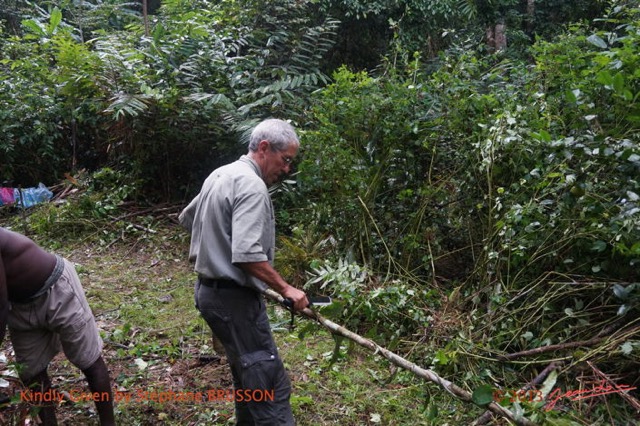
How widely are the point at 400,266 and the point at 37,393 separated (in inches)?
116

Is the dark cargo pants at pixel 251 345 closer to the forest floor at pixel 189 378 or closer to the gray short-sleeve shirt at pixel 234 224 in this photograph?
the gray short-sleeve shirt at pixel 234 224

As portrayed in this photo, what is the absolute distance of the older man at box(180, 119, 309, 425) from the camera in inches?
97.9

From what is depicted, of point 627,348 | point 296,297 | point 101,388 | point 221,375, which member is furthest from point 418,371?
point 221,375

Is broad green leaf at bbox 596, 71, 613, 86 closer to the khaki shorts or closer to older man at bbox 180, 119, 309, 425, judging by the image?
older man at bbox 180, 119, 309, 425

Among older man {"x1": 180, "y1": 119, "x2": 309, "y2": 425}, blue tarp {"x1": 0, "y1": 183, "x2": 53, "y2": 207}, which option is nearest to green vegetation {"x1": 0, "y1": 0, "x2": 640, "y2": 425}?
blue tarp {"x1": 0, "y1": 183, "x2": 53, "y2": 207}

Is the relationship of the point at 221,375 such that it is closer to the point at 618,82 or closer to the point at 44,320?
the point at 44,320

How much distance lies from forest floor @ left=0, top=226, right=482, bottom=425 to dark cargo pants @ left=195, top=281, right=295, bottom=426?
39 centimetres

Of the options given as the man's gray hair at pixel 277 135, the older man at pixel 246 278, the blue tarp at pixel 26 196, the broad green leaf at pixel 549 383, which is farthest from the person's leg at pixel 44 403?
the blue tarp at pixel 26 196

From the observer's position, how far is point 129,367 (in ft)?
12.8

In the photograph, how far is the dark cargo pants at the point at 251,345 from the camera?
255cm

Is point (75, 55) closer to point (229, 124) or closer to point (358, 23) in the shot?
point (229, 124)

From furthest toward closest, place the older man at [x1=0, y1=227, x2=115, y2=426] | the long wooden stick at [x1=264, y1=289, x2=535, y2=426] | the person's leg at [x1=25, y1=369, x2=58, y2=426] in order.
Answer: the person's leg at [x1=25, y1=369, x2=58, y2=426] < the older man at [x1=0, y1=227, x2=115, y2=426] < the long wooden stick at [x1=264, y1=289, x2=535, y2=426]

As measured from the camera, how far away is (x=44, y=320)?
108 inches

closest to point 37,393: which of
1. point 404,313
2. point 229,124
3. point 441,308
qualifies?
point 404,313
